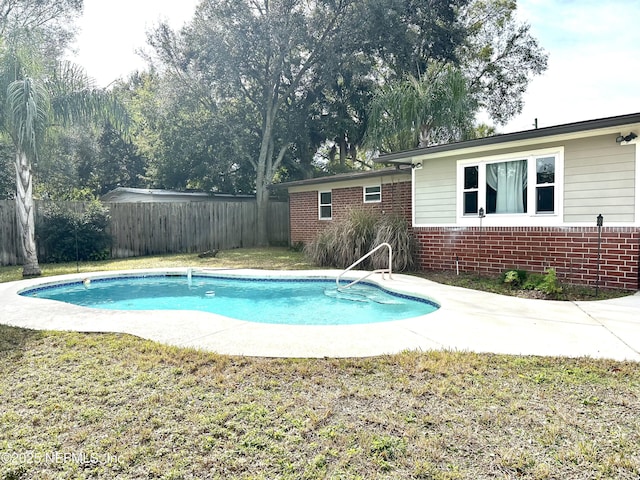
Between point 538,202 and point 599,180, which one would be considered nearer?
point 599,180

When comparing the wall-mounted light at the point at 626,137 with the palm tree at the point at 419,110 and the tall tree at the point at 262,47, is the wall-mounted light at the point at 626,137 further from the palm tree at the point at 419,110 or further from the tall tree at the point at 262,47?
the tall tree at the point at 262,47

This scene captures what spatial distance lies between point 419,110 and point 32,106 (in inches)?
512

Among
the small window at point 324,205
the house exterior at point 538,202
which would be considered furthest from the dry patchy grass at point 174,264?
the house exterior at point 538,202

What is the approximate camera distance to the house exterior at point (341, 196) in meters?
12.1

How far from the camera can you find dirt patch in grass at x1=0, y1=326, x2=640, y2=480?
213cm

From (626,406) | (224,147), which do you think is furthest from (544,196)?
(224,147)

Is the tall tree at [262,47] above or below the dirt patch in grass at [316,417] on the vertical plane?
above

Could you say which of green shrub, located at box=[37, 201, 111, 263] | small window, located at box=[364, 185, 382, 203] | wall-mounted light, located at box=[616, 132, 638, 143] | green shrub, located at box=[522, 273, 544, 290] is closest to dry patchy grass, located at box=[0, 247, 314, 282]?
green shrub, located at box=[37, 201, 111, 263]

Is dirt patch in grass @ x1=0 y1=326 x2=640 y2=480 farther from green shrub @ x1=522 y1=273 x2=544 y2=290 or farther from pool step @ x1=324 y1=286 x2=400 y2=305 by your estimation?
pool step @ x1=324 y1=286 x2=400 y2=305

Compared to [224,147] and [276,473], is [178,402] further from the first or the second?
[224,147]

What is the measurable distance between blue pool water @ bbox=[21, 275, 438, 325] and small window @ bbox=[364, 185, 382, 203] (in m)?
→ 5.00

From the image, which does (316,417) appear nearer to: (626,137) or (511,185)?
(626,137)

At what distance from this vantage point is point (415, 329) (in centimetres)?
458

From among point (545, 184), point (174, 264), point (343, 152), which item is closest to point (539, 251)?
point (545, 184)
